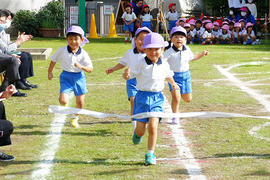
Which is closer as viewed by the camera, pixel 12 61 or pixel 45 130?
pixel 45 130

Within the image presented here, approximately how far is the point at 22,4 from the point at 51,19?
205 centimetres

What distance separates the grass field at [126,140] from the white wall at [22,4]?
18.5 metres

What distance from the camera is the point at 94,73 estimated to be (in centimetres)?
1394

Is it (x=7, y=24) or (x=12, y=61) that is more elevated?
(x=7, y=24)

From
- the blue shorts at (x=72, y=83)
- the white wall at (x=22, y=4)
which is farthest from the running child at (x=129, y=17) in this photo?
the blue shorts at (x=72, y=83)

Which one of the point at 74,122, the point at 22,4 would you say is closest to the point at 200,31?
the point at 22,4

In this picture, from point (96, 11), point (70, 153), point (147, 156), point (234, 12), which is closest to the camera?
point (147, 156)

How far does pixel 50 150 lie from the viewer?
653 centimetres

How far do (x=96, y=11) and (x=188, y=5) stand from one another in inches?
241

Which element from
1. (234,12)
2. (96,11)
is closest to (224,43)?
(234,12)

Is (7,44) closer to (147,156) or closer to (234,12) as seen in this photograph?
(147,156)

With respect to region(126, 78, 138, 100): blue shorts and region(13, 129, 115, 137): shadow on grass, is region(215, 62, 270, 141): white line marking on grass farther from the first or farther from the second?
region(13, 129, 115, 137): shadow on grass

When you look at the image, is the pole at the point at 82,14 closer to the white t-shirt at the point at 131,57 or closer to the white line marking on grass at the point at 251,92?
the white line marking on grass at the point at 251,92

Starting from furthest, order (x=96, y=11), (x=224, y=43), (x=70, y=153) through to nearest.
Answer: (x=96, y=11) < (x=224, y=43) < (x=70, y=153)
